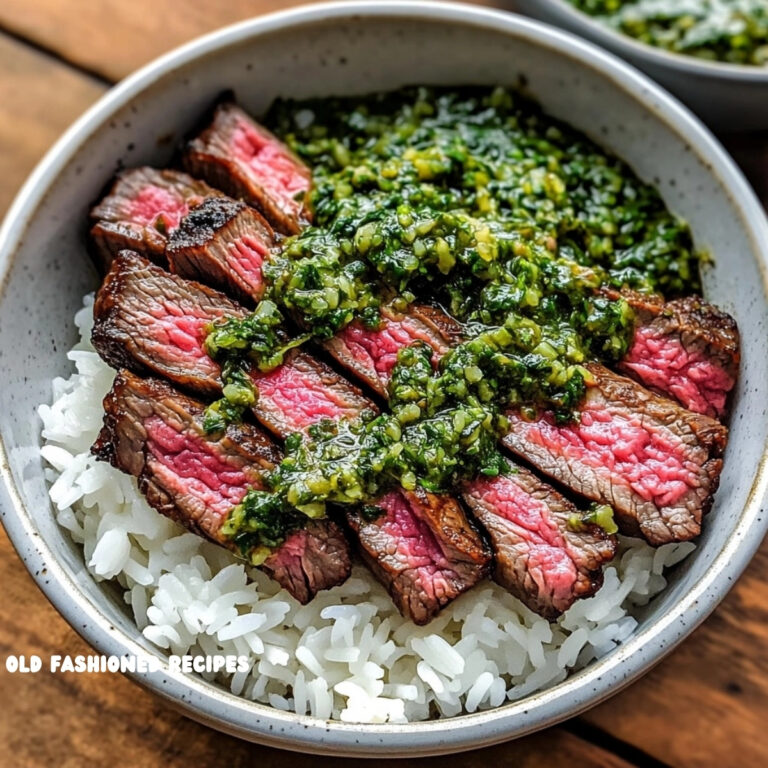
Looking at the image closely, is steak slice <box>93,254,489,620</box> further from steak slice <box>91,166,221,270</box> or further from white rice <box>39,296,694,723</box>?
white rice <box>39,296,694,723</box>

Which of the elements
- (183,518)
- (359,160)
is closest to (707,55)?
(359,160)

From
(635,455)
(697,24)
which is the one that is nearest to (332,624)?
(635,455)

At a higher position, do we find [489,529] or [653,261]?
[653,261]

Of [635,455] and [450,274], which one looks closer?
[635,455]

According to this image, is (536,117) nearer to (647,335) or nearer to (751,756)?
(647,335)

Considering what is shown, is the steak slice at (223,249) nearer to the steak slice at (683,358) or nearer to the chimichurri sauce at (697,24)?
the steak slice at (683,358)

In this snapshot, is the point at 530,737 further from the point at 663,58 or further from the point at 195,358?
the point at 663,58

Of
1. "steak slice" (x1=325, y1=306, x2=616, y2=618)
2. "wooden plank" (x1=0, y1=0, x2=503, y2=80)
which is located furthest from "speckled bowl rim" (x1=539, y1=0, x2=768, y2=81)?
"steak slice" (x1=325, y1=306, x2=616, y2=618)
